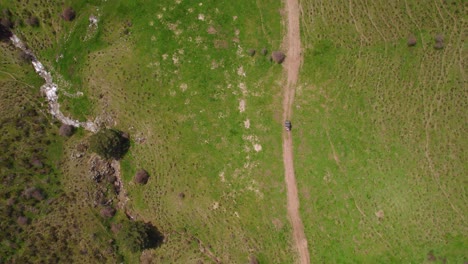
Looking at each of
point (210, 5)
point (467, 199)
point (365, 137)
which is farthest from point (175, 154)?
point (467, 199)

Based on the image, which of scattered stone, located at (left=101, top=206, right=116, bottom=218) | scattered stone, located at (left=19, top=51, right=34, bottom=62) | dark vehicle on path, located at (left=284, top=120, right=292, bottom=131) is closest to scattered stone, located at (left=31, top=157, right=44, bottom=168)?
scattered stone, located at (left=101, top=206, right=116, bottom=218)

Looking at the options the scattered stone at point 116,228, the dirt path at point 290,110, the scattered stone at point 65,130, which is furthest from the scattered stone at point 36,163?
the dirt path at point 290,110

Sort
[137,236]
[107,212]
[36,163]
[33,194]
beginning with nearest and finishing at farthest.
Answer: [137,236] < [33,194] < [107,212] < [36,163]

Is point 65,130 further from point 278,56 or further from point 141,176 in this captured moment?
point 278,56

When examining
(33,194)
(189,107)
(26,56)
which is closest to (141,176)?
(189,107)

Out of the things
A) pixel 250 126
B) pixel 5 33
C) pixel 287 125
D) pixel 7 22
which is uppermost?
pixel 7 22

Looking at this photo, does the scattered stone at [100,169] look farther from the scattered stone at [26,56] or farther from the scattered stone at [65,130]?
the scattered stone at [26,56]
